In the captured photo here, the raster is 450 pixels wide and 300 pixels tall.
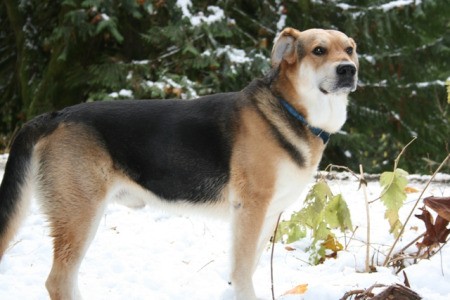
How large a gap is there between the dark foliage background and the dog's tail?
4.21 meters

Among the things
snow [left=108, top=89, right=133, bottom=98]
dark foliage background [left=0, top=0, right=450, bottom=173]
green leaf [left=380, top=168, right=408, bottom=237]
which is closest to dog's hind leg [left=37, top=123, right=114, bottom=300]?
green leaf [left=380, top=168, right=408, bottom=237]

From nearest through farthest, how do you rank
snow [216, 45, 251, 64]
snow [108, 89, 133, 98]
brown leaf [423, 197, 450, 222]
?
brown leaf [423, 197, 450, 222]
snow [108, 89, 133, 98]
snow [216, 45, 251, 64]

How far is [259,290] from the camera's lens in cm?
375

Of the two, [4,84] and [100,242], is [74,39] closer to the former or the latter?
[4,84]

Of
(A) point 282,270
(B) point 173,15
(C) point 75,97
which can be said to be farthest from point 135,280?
(C) point 75,97

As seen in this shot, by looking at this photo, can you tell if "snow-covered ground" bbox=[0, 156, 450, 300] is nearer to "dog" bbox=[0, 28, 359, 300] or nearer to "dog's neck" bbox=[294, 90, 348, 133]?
"dog" bbox=[0, 28, 359, 300]

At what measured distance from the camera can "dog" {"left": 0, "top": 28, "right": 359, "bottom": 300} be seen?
3.41 m

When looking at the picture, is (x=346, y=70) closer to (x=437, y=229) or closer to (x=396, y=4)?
(x=437, y=229)

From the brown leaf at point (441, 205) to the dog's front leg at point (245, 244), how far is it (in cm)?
91

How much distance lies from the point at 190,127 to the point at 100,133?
53cm

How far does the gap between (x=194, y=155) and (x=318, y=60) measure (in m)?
0.92

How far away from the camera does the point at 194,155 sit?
11.8 feet

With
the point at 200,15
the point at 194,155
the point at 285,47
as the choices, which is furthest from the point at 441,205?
the point at 200,15

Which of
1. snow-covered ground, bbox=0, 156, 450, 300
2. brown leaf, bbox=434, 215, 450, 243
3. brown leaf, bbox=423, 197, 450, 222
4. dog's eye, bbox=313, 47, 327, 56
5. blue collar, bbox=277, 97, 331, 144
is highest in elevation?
dog's eye, bbox=313, 47, 327, 56
